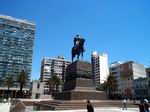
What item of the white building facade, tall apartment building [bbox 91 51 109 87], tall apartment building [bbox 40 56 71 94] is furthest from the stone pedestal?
tall apartment building [bbox 40 56 71 94]

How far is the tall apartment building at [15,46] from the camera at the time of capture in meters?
96.7

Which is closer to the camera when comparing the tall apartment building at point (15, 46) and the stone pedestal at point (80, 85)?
the stone pedestal at point (80, 85)

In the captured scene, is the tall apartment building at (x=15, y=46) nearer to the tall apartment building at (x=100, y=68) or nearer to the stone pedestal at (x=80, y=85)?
the tall apartment building at (x=100, y=68)

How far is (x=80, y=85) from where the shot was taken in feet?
68.9

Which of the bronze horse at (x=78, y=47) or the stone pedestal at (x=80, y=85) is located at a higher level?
the bronze horse at (x=78, y=47)

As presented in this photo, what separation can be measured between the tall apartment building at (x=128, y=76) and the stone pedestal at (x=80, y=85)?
186 feet

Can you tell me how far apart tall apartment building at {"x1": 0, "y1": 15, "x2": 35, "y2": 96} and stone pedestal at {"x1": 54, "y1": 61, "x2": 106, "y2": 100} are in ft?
250

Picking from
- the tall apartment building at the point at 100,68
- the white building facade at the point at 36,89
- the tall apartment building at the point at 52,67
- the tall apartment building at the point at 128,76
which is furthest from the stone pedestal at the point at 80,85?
the tall apartment building at the point at 52,67

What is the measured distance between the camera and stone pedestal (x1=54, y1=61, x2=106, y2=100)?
64.5 ft

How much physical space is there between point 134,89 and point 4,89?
61.2 meters

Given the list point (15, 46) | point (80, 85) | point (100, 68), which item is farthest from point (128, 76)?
point (15, 46)

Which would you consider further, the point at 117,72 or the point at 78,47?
the point at 117,72

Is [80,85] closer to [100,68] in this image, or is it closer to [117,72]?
[117,72]

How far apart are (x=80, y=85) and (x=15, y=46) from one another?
90.7 m
